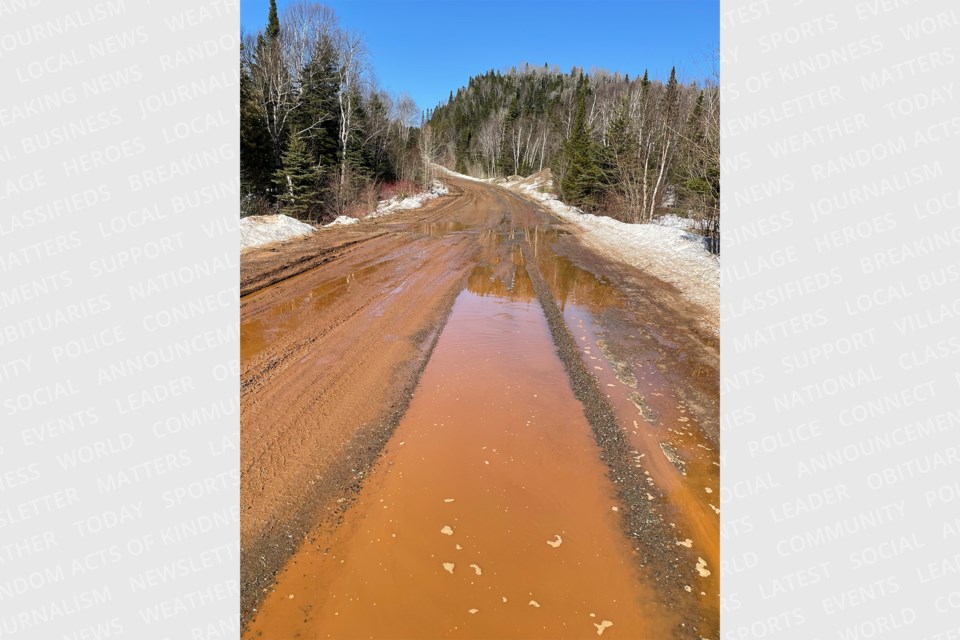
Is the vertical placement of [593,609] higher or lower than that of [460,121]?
lower

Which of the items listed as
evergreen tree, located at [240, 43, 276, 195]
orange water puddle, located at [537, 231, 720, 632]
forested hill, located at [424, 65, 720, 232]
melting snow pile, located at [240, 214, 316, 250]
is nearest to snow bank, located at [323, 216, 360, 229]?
melting snow pile, located at [240, 214, 316, 250]

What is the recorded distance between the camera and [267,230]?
15.2 metres

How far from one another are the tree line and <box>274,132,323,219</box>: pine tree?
1.7 inches

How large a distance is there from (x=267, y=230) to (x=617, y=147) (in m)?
18.7

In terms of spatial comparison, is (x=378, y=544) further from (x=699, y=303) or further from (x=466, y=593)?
(x=699, y=303)

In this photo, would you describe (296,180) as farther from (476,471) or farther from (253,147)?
(476,471)

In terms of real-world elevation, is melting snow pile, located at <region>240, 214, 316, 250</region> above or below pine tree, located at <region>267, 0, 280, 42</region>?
below

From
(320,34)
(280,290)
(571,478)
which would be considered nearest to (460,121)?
(320,34)

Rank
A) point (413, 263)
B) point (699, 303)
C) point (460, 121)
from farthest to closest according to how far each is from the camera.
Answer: point (460, 121) < point (413, 263) < point (699, 303)

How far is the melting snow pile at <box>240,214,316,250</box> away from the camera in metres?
13.9

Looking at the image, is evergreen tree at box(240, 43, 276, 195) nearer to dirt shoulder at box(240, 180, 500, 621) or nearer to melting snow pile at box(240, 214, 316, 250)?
melting snow pile at box(240, 214, 316, 250)

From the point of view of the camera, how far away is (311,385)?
17.4ft

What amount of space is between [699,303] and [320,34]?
25.9 metres

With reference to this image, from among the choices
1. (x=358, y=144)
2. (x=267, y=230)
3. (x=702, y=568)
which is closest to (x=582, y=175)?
(x=358, y=144)
